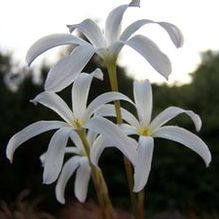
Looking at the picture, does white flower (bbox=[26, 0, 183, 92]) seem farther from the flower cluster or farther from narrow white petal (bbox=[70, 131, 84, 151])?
narrow white petal (bbox=[70, 131, 84, 151])

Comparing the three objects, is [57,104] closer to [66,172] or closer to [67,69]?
[67,69]

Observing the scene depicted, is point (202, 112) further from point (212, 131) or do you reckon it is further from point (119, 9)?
point (119, 9)

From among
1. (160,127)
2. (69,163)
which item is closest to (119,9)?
(160,127)

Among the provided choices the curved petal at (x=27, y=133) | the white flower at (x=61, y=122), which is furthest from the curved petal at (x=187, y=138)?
the curved petal at (x=27, y=133)

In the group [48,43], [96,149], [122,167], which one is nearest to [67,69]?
[48,43]

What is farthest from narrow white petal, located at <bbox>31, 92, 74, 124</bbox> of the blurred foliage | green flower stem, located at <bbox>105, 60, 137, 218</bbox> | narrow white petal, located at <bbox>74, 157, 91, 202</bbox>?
the blurred foliage
